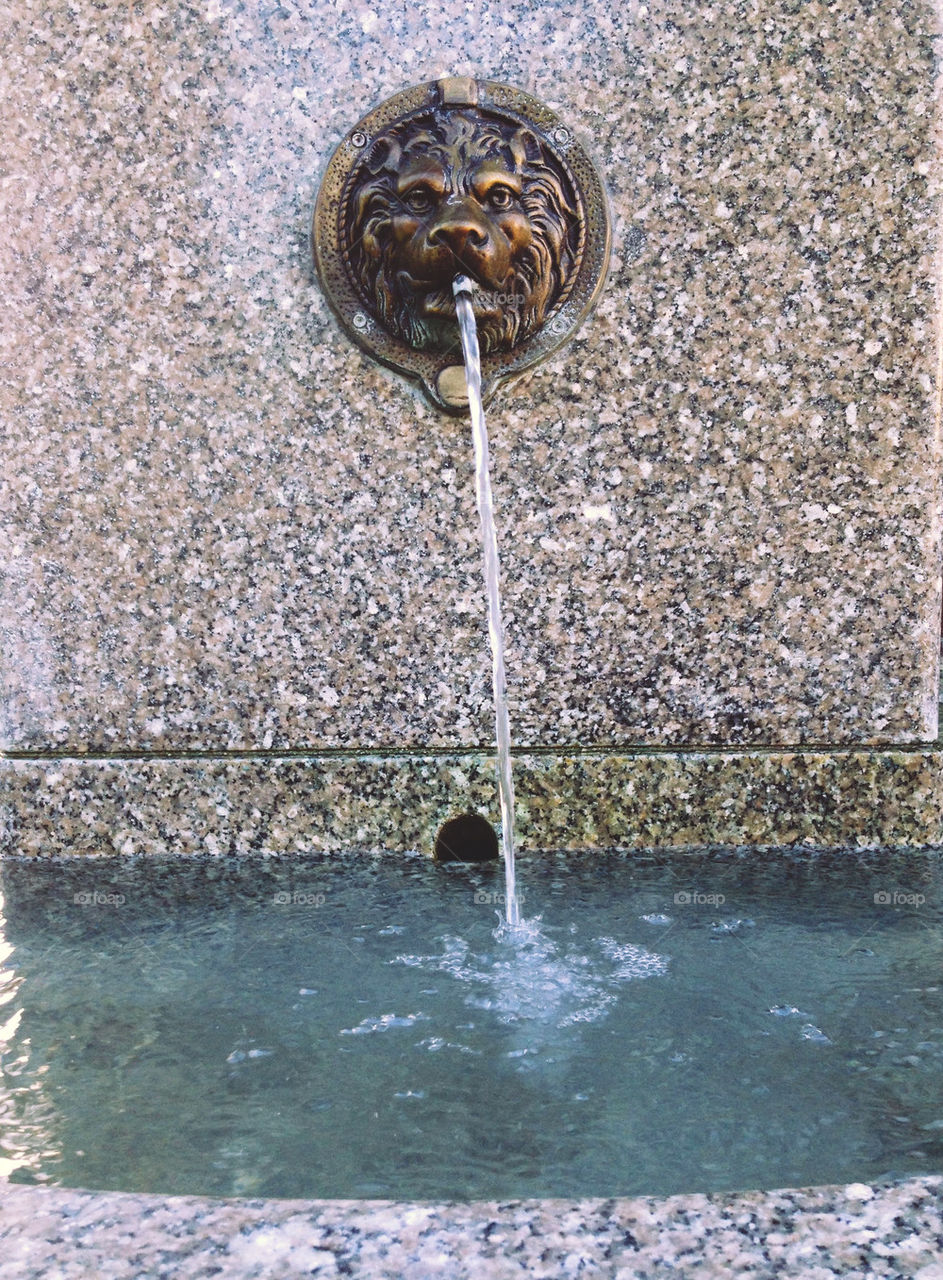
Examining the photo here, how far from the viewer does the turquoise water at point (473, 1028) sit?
1186 millimetres

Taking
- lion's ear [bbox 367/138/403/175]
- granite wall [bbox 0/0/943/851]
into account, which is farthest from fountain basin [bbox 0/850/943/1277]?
lion's ear [bbox 367/138/403/175]

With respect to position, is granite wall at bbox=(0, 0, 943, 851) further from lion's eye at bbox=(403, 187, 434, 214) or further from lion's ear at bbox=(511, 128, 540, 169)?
lion's eye at bbox=(403, 187, 434, 214)

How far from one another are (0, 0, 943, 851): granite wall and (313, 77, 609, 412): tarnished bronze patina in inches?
2.3

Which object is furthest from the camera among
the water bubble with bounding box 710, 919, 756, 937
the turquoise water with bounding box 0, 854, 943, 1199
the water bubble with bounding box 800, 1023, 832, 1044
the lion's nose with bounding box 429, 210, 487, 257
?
the lion's nose with bounding box 429, 210, 487, 257

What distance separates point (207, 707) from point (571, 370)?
1218 mm

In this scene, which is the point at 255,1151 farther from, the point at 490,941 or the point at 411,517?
the point at 411,517

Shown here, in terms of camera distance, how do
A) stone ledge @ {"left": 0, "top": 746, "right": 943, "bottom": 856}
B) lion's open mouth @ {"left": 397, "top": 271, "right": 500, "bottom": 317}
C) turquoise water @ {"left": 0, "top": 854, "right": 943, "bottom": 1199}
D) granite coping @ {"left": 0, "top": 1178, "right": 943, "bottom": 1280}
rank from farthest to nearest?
stone ledge @ {"left": 0, "top": 746, "right": 943, "bottom": 856} → lion's open mouth @ {"left": 397, "top": 271, "right": 500, "bottom": 317} → turquoise water @ {"left": 0, "top": 854, "right": 943, "bottom": 1199} → granite coping @ {"left": 0, "top": 1178, "right": 943, "bottom": 1280}

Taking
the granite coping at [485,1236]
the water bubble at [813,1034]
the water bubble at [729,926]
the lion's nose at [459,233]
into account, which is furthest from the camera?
the lion's nose at [459,233]

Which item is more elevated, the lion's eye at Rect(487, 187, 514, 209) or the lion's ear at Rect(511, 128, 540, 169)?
the lion's ear at Rect(511, 128, 540, 169)

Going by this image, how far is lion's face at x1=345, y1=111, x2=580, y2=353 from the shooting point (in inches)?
90.0

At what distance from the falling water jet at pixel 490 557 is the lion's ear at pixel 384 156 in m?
0.33

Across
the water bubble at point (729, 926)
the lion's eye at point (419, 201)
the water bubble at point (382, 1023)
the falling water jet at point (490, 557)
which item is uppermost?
the lion's eye at point (419, 201)

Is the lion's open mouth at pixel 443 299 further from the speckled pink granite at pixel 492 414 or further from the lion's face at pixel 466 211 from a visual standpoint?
the speckled pink granite at pixel 492 414

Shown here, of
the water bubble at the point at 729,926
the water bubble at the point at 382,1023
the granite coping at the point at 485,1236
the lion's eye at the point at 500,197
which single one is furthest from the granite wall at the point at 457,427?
the granite coping at the point at 485,1236
